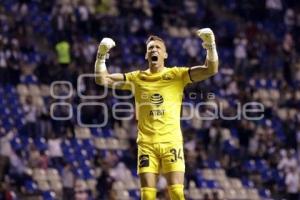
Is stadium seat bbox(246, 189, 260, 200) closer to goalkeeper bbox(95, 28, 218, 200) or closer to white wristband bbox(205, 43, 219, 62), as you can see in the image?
goalkeeper bbox(95, 28, 218, 200)

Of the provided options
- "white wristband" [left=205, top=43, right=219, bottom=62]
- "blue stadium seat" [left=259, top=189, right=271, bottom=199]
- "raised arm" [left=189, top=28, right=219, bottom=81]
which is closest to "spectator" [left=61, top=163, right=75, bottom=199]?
"blue stadium seat" [left=259, top=189, right=271, bottom=199]

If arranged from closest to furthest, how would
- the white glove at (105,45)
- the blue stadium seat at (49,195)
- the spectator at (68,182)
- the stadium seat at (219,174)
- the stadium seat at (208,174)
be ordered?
1. the white glove at (105,45)
2. the blue stadium seat at (49,195)
3. the spectator at (68,182)
4. the stadium seat at (208,174)
5. the stadium seat at (219,174)

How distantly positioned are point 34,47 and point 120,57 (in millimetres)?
2368

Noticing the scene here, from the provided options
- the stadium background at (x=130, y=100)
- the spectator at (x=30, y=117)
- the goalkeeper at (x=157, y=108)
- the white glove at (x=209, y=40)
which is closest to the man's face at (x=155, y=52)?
the goalkeeper at (x=157, y=108)

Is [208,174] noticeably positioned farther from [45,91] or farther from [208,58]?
[208,58]

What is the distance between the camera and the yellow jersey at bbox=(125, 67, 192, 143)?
14.3m

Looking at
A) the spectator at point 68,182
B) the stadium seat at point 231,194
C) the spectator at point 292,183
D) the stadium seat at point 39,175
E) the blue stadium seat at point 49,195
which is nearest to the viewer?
the blue stadium seat at point 49,195

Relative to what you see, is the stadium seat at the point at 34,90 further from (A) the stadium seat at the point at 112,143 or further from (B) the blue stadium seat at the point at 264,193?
(B) the blue stadium seat at the point at 264,193

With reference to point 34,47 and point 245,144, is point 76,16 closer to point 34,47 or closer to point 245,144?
point 34,47

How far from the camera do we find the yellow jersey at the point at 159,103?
47.0ft

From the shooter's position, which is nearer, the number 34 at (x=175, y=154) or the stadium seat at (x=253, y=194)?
the number 34 at (x=175, y=154)

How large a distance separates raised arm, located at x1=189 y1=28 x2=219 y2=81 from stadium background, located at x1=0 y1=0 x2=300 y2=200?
10228mm

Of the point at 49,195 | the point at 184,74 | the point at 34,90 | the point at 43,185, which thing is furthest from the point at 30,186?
the point at 184,74

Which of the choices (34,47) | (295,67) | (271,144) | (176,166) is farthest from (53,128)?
(176,166)
